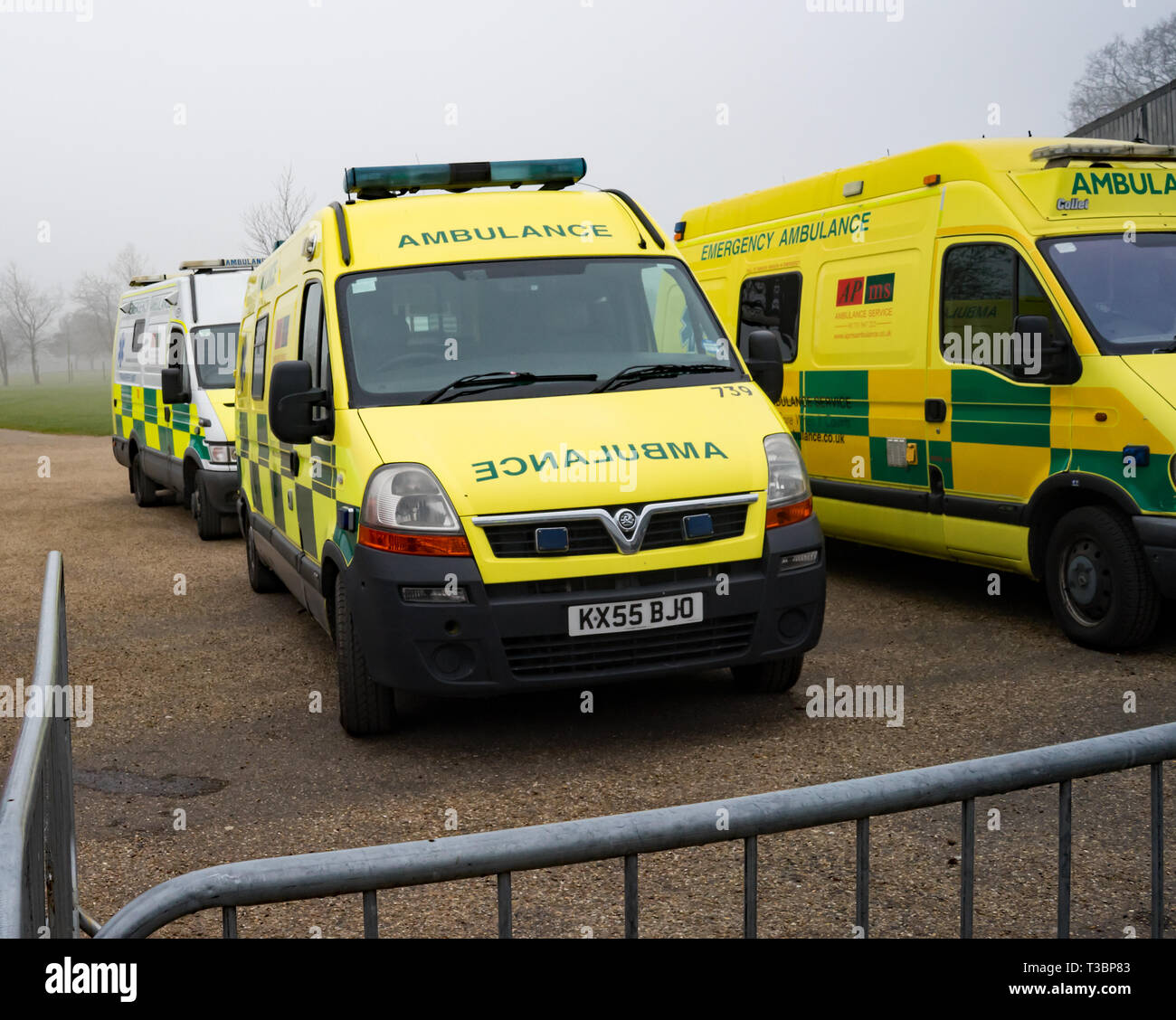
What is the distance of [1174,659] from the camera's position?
21.5ft

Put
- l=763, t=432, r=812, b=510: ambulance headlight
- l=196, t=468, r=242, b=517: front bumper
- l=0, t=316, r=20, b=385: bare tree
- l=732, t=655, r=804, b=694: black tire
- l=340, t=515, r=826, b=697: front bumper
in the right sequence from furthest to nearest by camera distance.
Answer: l=0, t=316, r=20, b=385: bare tree → l=196, t=468, r=242, b=517: front bumper → l=732, t=655, r=804, b=694: black tire → l=763, t=432, r=812, b=510: ambulance headlight → l=340, t=515, r=826, b=697: front bumper

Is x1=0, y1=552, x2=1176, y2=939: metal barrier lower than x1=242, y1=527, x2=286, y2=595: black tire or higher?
higher

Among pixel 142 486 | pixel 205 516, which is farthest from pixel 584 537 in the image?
pixel 142 486

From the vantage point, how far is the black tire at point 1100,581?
6.49 m

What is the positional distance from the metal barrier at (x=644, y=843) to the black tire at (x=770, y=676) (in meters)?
3.70

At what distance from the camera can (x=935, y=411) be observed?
7.62m

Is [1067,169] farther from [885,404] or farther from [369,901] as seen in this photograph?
[369,901]

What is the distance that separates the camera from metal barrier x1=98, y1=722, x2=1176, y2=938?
5.53 ft

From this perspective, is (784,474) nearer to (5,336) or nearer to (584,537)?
(584,537)

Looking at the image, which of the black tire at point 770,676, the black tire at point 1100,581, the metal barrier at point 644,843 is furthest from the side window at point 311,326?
the metal barrier at point 644,843

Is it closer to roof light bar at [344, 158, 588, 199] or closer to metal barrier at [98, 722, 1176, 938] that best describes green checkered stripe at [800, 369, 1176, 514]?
roof light bar at [344, 158, 588, 199]

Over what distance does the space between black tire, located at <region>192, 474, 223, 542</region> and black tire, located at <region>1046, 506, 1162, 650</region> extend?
786 cm

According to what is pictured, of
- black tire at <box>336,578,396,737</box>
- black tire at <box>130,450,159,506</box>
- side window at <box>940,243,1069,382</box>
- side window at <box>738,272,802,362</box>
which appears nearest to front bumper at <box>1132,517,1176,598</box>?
side window at <box>940,243,1069,382</box>
